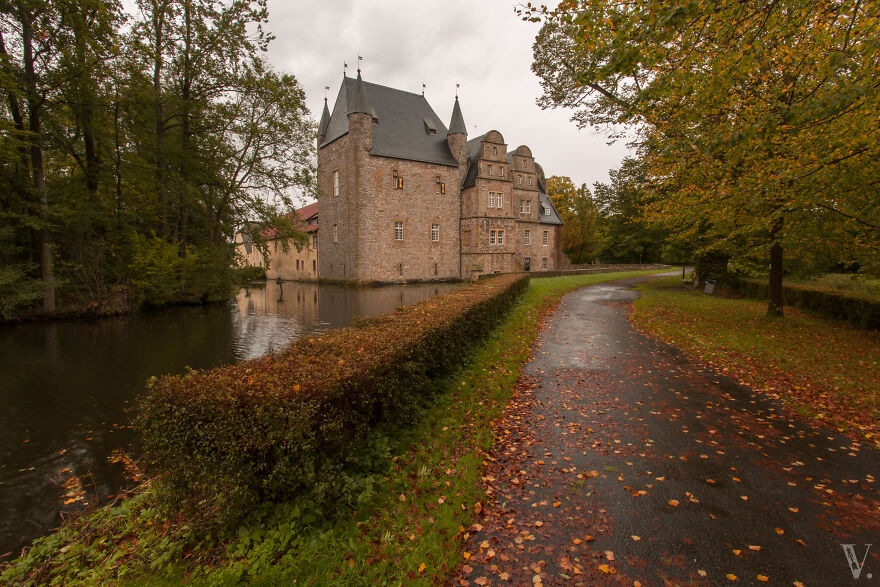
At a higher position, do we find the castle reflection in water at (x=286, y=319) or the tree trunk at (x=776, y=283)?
the tree trunk at (x=776, y=283)

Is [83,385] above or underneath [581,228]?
underneath

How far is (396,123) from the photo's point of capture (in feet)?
125

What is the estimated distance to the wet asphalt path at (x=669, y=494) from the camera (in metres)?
2.86

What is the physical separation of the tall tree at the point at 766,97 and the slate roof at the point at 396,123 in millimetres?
26912

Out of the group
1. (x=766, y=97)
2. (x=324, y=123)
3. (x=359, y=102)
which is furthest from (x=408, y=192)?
(x=766, y=97)

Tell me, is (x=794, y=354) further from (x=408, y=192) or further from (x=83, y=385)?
(x=408, y=192)

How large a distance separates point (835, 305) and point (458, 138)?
109 feet

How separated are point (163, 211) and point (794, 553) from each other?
24279 millimetres

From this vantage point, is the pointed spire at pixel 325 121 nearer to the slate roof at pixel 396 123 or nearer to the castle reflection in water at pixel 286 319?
the slate roof at pixel 396 123

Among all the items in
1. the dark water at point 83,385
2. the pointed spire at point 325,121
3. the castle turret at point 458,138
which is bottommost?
the dark water at point 83,385

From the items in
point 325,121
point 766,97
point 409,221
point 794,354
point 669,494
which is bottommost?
point 669,494

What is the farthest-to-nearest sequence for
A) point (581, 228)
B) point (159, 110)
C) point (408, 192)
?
1. point (581, 228)
2. point (408, 192)
3. point (159, 110)

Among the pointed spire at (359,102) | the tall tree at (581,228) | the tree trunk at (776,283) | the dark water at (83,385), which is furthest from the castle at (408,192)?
the tree trunk at (776,283)

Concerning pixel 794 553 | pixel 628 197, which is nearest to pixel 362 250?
pixel 628 197
